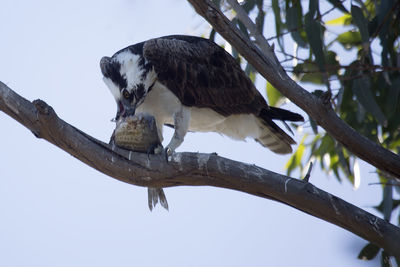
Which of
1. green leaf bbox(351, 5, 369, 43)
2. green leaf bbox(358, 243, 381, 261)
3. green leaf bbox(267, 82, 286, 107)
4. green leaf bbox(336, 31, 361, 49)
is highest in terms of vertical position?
green leaf bbox(336, 31, 361, 49)

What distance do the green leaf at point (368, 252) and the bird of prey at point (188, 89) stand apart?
0.97m

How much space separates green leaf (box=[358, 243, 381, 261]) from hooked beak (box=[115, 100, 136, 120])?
131cm

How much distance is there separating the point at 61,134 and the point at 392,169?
4.29ft

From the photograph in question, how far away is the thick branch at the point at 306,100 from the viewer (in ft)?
9.31

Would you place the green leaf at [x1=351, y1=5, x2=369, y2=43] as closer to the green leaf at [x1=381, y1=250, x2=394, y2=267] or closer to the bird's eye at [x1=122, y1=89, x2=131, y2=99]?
the green leaf at [x1=381, y1=250, x2=394, y2=267]

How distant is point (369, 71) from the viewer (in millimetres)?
3742

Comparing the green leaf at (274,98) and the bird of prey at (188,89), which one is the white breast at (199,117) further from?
the green leaf at (274,98)

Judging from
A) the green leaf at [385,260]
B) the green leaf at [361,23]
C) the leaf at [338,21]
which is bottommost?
the green leaf at [385,260]

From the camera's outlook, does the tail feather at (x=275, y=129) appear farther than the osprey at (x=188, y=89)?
Yes

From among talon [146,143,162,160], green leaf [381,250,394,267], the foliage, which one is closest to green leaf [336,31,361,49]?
the foliage

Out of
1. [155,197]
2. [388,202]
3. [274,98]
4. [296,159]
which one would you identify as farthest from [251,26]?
[296,159]

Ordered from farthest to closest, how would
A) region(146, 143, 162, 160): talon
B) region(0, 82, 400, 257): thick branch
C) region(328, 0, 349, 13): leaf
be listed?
1. region(328, 0, 349, 13): leaf
2. region(146, 143, 162, 160): talon
3. region(0, 82, 400, 257): thick branch

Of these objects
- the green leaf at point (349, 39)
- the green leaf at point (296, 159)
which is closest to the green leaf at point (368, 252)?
the green leaf at point (349, 39)

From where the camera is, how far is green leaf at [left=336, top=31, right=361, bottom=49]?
15.0 ft
